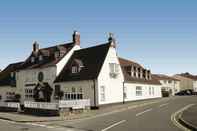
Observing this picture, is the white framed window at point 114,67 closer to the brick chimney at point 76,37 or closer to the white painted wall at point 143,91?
the white painted wall at point 143,91

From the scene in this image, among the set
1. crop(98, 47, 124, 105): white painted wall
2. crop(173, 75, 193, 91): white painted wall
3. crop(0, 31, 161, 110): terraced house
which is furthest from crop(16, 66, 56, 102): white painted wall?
crop(173, 75, 193, 91): white painted wall

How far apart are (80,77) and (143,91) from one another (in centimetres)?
1508

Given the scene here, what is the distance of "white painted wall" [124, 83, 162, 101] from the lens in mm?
46469

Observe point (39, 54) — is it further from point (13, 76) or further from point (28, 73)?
point (13, 76)

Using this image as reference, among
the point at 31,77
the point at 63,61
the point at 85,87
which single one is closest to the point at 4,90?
the point at 31,77

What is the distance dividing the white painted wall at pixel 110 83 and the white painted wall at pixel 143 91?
2231 mm

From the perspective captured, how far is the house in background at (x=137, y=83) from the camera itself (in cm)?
4681

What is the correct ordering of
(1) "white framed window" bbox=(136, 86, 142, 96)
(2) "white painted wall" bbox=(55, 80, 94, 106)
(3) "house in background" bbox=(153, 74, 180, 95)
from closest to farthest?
(2) "white painted wall" bbox=(55, 80, 94, 106)
(1) "white framed window" bbox=(136, 86, 142, 96)
(3) "house in background" bbox=(153, 74, 180, 95)

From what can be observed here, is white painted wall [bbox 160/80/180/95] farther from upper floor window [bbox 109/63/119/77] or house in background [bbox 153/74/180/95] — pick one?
upper floor window [bbox 109/63/119/77]

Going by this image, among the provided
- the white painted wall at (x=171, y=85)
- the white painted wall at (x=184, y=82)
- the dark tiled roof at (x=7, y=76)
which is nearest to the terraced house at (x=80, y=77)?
the dark tiled roof at (x=7, y=76)

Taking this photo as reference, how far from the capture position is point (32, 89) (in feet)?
163

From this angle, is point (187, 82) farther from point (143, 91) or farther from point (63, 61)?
point (63, 61)

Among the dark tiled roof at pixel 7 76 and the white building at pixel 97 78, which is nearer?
the white building at pixel 97 78

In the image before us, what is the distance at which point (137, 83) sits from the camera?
4956 cm
